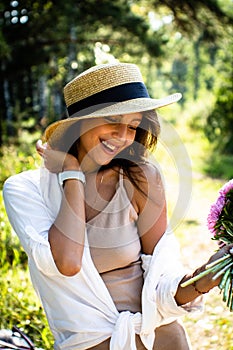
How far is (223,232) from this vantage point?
5.33ft

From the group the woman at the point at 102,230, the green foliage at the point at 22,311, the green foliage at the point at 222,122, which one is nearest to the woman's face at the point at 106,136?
the woman at the point at 102,230

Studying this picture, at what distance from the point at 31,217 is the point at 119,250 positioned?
354 millimetres

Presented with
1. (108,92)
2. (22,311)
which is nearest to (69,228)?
(108,92)

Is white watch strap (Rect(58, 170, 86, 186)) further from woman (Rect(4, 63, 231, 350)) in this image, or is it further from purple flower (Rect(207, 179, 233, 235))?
purple flower (Rect(207, 179, 233, 235))

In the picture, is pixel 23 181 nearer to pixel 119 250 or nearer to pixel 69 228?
pixel 69 228

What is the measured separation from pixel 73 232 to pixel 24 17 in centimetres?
850

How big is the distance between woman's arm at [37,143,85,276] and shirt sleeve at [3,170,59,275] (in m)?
0.04

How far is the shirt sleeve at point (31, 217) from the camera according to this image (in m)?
1.82

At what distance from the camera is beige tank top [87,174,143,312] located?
193 centimetres

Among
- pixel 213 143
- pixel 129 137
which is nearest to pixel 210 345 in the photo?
pixel 129 137

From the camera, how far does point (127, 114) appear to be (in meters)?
1.90

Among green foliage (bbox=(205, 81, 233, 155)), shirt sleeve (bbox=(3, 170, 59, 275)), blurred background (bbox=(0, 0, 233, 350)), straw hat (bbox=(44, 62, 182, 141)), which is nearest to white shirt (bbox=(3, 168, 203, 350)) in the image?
shirt sleeve (bbox=(3, 170, 59, 275))

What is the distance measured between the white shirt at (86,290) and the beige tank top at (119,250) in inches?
1.9

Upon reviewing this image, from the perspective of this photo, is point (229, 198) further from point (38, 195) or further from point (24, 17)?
point (24, 17)
